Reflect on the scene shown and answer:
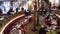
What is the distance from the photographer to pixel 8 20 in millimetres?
1812

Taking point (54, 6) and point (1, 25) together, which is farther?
point (54, 6)

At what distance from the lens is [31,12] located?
1.84 metres

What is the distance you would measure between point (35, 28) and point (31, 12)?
0.21m

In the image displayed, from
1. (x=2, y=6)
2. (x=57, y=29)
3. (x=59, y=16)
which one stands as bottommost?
(x=57, y=29)

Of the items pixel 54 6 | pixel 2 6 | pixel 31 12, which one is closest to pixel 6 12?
pixel 2 6

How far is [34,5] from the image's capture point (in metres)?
1.71

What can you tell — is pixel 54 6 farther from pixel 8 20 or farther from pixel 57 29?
pixel 8 20

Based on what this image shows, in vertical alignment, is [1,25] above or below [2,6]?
below

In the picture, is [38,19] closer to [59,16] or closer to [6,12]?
[59,16]

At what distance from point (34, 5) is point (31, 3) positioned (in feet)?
0.38

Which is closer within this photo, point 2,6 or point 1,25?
point 1,25

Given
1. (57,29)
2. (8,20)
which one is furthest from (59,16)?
(8,20)

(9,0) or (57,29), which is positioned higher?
(9,0)

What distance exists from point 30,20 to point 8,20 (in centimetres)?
25
